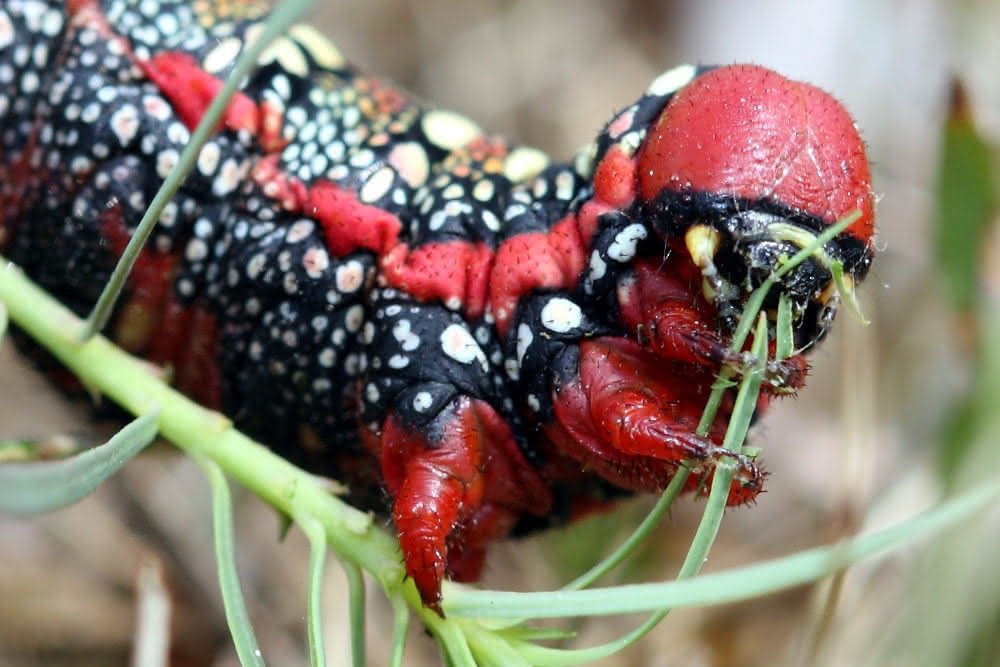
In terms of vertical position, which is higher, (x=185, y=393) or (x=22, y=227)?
(x=22, y=227)

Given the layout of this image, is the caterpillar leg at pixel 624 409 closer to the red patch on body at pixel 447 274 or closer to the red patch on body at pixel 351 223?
the red patch on body at pixel 447 274

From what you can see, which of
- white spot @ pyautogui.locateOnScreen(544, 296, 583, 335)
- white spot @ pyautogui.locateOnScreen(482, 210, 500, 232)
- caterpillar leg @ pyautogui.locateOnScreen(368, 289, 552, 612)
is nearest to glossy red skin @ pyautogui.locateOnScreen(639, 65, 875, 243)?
white spot @ pyautogui.locateOnScreen(544, 296, 583, 335)

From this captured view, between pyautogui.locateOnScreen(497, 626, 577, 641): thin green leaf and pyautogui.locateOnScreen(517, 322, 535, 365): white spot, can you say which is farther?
pyautogui.locateOnScreen(517, 322, 535, 365): white spot

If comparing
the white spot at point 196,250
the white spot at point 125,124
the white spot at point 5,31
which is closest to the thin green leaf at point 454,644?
the white spot at point 196,250

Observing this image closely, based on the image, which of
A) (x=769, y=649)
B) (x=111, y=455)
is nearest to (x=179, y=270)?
(x=111, y=455)

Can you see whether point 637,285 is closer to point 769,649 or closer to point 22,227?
point 22,227

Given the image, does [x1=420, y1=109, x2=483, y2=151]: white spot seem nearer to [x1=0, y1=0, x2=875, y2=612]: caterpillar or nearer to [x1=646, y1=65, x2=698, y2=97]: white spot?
[x1=0, y1=0, x2=875, y2=612]: caterpillar

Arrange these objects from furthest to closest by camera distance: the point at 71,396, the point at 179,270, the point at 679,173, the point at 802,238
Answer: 1. the point at 71,396
2. the point at 179,270
3. the point at 679,173
4. the point at 802,238

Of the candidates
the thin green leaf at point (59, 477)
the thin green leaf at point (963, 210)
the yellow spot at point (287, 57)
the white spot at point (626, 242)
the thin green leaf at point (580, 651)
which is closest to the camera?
the thin green leaf at point (59, 477)
